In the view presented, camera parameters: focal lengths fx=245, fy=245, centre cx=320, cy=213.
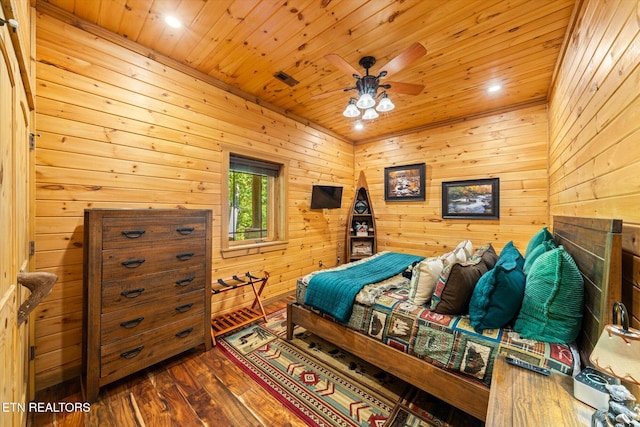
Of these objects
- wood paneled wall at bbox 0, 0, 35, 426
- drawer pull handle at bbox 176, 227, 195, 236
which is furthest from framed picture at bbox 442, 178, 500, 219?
wood paneled wall at bbox 0, 0, 35, 426

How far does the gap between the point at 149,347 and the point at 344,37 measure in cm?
300

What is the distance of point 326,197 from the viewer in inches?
163

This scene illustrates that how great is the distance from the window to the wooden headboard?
2.95m

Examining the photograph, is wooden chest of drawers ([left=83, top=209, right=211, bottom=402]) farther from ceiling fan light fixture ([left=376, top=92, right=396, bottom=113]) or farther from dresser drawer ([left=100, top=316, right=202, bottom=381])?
ceiling fan light fixture ([left=376, top=92, right=396, bottom=113])

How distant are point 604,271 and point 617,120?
72cm

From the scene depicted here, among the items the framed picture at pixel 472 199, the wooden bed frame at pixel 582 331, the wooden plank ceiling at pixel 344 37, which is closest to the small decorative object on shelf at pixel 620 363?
the wooden bed frame at pixel 582 331

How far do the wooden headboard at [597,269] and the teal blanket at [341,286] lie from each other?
133 cm

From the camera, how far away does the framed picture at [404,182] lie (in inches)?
164

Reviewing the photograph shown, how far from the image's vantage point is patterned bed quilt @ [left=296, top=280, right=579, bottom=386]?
4.19ft

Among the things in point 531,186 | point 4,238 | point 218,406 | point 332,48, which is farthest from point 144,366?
point 531,186

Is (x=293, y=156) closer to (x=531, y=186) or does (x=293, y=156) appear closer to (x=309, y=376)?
(x=309, y=376)

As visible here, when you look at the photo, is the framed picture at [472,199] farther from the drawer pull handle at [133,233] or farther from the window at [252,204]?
the drawer pull handle at [133,233]

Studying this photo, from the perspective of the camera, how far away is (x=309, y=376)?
1979mm

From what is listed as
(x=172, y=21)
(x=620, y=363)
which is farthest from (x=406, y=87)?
(x=620, y=363)
